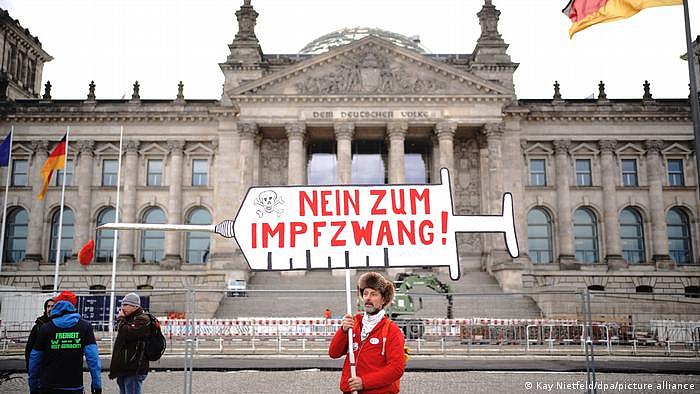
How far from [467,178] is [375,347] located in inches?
1681

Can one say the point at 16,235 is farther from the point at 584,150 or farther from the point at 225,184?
the point at 584,150

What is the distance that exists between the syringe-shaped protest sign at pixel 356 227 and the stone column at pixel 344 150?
116 feet

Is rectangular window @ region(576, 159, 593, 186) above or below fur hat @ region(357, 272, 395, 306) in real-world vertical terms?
above

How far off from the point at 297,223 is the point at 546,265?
42.1m

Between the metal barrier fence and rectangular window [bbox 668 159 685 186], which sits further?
rectangular window [bbox 668 159 685 186]

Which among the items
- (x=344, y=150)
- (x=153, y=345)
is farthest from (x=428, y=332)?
(x=344, y=150)

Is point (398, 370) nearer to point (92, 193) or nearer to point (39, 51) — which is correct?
point (92, 193)

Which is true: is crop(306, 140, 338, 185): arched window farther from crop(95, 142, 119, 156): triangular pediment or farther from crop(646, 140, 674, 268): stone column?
crop(646, 140, 674, 268): stone column

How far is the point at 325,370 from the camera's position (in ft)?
54.7

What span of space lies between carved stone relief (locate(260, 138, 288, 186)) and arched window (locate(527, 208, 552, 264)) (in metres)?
19.5

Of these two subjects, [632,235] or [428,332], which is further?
[632,235]

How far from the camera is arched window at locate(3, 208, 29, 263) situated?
48.8 meters

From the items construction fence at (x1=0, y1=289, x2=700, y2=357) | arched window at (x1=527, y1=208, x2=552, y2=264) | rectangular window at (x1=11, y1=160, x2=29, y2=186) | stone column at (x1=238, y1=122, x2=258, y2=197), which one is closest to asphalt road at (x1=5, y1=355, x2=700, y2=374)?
construction fence at (x1=0, y1=289, x2=700, y2=357)

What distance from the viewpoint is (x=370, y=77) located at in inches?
1766
